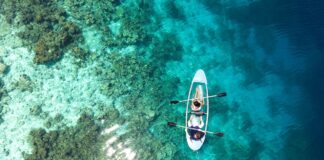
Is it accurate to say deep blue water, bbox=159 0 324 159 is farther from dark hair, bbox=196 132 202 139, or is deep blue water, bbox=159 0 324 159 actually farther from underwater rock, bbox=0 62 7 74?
underwater rock, bbox=0 62 7 74

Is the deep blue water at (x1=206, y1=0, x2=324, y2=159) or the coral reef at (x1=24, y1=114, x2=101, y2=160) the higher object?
the deep blue water at (x1=206, y1=0, x2=324, y2=159)

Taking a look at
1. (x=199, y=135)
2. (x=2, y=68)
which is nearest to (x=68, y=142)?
(x=2, y=68)

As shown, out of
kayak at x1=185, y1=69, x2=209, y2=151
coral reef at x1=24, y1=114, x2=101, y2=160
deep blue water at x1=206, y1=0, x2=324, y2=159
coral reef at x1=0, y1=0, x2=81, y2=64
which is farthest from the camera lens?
deep blue water at x1=206, y1=0, x2=324, y2=159

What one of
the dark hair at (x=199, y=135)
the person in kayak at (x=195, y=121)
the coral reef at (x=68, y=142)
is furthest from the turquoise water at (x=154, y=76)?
the dark hair at (x=199, y=135)

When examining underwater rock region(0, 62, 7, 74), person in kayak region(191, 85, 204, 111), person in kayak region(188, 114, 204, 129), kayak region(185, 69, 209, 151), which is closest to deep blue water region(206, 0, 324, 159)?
kayak region(185, 69, 209, 151)

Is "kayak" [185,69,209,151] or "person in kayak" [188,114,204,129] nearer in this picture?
"kayak" [185,69,209,151]

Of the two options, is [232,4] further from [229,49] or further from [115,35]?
[115,35]
